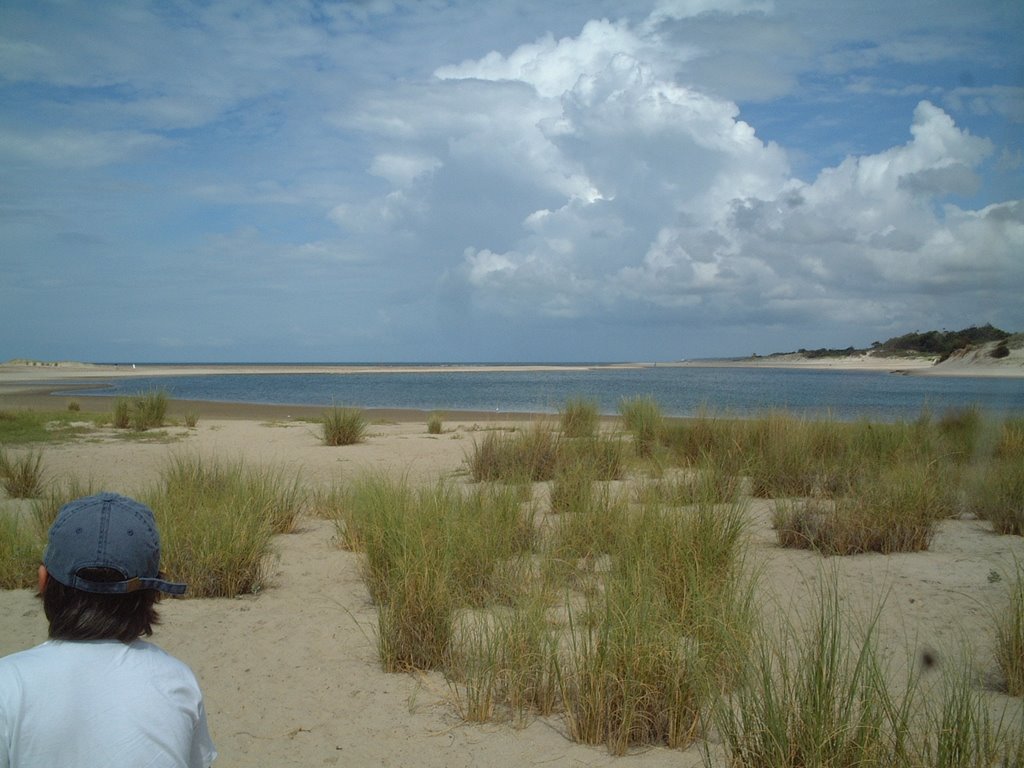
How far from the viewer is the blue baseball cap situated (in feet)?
5.65

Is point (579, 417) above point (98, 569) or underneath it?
underneath

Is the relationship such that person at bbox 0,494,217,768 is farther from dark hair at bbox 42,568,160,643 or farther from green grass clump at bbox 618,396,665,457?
green grass clump at bbox 618,396,665,457

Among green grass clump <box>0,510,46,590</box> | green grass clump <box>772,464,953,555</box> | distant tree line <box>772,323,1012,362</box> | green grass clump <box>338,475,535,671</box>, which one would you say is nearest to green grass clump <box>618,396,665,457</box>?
green grass clump <box>772,464,953,555</box>

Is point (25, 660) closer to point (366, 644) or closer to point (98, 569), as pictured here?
point (98, 569)

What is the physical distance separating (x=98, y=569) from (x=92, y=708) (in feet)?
0.94

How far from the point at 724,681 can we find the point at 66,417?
19.1m

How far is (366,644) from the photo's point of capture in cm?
478

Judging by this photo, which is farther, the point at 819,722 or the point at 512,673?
the point at 512,673

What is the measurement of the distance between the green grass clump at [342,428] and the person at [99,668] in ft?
41.2

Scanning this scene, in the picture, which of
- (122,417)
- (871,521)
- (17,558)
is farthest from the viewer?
(122,417)

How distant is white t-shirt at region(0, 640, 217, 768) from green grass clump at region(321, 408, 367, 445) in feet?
41.3

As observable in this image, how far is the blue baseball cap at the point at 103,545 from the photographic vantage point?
172 cm

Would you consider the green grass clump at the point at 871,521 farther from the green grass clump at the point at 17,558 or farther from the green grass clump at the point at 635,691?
the green grass clump at the point at 17,558

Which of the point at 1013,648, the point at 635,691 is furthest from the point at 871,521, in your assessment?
the point at 635,691
